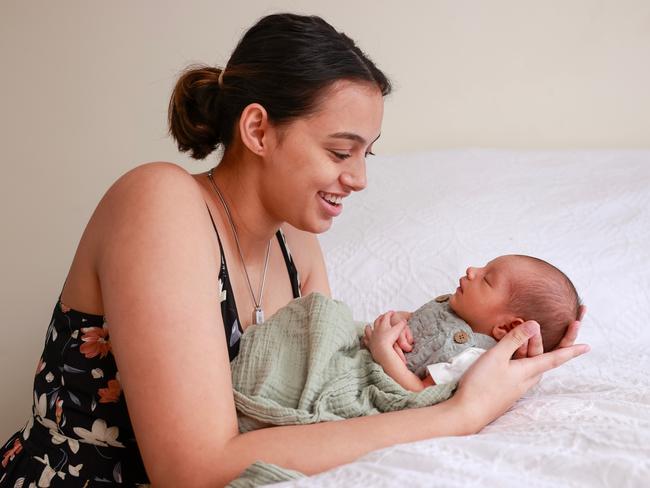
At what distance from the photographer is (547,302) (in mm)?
1296

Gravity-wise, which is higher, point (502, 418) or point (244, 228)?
point (244, 228)

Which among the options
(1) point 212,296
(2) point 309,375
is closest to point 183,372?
(1) point 212,296

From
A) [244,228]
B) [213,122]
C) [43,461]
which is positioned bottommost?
[43,461]

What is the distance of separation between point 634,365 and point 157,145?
5.68 feet

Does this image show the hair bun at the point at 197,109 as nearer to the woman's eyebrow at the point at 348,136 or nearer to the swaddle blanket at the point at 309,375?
the woman's eyebrow at the point at 348,136

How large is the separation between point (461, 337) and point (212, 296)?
1.54 ft

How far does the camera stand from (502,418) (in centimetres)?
116

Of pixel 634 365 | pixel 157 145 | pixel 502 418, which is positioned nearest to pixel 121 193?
pixel 502 418

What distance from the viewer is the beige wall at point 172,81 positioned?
2.28 m

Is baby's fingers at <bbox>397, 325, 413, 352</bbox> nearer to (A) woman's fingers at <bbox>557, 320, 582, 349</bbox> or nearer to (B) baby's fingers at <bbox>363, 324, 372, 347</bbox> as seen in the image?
(B) baby's fingers at <bbox>363, 324, 372, 347</bbox>

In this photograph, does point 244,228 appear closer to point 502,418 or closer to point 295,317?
point 295,317

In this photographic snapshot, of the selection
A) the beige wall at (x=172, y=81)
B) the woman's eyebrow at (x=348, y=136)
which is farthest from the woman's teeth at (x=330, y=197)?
the beige wall at (x=172, y=81)

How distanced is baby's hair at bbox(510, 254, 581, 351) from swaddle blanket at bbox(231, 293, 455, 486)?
233 mm

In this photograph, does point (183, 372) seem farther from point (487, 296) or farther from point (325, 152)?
point (487, 296)
